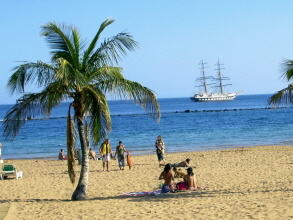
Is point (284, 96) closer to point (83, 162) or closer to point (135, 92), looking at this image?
point (135, 92)

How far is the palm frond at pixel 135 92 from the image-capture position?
11.1 m

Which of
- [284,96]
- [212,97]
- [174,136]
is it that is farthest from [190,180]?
[212,97]

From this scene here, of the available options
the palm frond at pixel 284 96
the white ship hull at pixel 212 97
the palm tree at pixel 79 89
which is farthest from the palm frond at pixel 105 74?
the white ship hull at pixel 212 97

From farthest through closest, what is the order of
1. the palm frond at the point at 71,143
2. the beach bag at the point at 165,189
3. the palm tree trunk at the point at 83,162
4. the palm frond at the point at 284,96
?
the beach bag at the point at 165,189, the palm frond at the point at 284,96, the palm tree trunk at the point at 83,162, the palm frond at the point at 71,143

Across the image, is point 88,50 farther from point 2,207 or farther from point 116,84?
point 2,207

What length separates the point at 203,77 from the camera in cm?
17000

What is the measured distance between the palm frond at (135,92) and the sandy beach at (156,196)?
97.9 inches

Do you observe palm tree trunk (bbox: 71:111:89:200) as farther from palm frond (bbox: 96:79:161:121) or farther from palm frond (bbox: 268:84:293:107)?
palm frond (bbox: 268:84:293:107)

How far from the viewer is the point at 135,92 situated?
11234 millimetres

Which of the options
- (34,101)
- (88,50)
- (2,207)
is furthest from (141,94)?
(2,207)

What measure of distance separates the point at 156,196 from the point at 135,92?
3.18 metres

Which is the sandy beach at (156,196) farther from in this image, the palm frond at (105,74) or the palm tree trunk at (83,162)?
the palm frond at (105,74)

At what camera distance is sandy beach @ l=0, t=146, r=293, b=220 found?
32.4 ft

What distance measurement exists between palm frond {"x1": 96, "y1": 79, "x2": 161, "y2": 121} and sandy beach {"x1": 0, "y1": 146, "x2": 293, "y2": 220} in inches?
97.9
